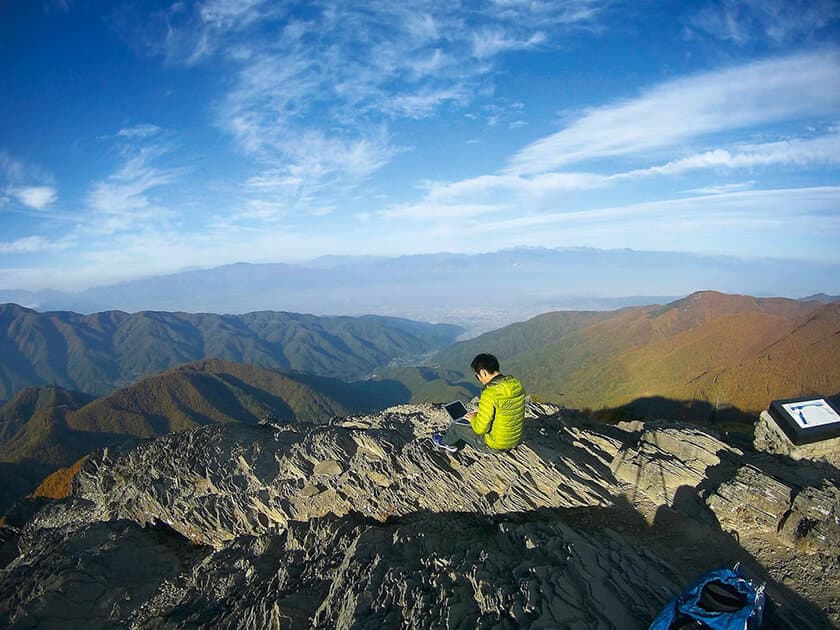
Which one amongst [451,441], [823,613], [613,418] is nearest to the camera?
[823,613]

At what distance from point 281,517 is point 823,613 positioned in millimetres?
17413

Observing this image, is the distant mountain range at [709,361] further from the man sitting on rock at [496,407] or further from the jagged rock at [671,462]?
the man sitting on rock at [496,407]

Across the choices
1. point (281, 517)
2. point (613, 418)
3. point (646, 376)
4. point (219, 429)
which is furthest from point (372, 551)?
point (646, 376)

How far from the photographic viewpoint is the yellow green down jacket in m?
11.2

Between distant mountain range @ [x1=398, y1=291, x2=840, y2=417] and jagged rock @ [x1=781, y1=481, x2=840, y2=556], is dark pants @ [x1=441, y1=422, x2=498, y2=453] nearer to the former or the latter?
jagged rock @ [x1=781, y1=481, x2=840, y2=556]

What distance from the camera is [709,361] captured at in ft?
362

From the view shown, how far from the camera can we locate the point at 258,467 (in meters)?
19.9

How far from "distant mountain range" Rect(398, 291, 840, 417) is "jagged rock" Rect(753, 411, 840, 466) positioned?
17457 millimetres

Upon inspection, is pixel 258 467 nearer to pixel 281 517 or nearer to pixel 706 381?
pixel 281 517

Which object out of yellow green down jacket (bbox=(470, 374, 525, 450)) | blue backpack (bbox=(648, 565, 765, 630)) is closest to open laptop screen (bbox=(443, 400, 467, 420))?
yellow green down jacket (bbox=(470, 374, 525, 450))

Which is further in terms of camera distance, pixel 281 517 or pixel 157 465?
pixel 157 465

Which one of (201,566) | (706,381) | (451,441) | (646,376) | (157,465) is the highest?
(451,441)

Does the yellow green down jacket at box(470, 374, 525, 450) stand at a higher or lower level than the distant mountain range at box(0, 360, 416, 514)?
higher

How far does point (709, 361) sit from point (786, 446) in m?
117
